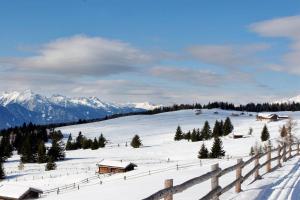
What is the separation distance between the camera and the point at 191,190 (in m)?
24.2

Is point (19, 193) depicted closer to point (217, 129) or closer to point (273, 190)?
point (273, 190)

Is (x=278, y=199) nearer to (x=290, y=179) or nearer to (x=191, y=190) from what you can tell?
(x=290, y=179)

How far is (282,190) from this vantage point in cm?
1867

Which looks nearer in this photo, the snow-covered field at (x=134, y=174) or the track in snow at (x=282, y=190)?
the track in snow at (x=282, y=190)

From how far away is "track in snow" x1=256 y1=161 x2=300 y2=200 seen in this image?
17062mm

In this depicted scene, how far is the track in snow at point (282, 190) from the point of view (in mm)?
17062

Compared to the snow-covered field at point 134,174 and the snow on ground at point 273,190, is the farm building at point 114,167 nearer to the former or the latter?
the snow-covered field at point 134,174

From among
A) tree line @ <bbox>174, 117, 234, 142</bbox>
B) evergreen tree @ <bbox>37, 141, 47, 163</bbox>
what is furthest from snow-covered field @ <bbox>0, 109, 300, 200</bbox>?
tree line @ <bbox>174, 117, 234, 142</bbox>

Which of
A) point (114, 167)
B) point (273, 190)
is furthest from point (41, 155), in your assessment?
point (273, 190)

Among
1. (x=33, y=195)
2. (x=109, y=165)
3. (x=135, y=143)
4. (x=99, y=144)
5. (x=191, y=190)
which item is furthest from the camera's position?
(x=99, y=144)

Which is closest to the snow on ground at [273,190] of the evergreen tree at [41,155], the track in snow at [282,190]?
the track in snow at [282,190]

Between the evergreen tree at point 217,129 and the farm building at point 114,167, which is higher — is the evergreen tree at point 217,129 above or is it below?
above

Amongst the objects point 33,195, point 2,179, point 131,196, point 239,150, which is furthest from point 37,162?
point 131,196

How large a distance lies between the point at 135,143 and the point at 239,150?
38.9 metres
